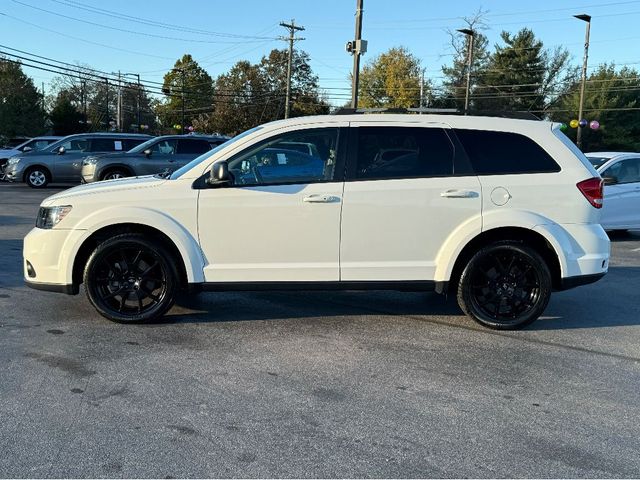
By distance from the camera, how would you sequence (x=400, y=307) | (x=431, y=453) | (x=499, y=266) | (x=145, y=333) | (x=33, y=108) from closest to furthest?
(x=431, y=453)
(x=145, y=333)
(x=499, y=266)
(x=400, y=307)
(x=33, y=108)

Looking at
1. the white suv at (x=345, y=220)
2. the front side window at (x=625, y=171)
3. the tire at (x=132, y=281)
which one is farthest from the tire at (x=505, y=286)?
the front side window at (x=625, y=171)

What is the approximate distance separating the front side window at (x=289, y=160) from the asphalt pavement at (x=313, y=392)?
137 cm

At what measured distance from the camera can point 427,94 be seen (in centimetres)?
6588

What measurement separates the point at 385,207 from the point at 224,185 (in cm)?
144

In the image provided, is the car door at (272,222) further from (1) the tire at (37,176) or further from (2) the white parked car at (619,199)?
(1) the tire at (37,176)

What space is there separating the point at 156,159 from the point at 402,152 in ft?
41.4

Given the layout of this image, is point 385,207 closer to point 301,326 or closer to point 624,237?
point 301,326

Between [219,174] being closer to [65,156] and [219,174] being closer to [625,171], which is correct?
[625,171]

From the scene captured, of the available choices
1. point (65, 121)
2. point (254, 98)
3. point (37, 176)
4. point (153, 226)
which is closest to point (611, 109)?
point (254, 98)

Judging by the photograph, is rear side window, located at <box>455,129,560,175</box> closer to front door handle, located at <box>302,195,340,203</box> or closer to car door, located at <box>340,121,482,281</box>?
car door, located at <box>340,121,482,281</box>

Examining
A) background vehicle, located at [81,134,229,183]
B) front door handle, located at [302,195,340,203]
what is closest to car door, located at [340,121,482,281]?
front door handle, located at [302,195,340,203]

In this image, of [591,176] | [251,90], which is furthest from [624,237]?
[251,90]

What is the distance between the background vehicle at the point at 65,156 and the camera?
18859 millimetres

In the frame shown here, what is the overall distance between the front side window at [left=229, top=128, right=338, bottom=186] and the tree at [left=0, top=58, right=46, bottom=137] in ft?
175
